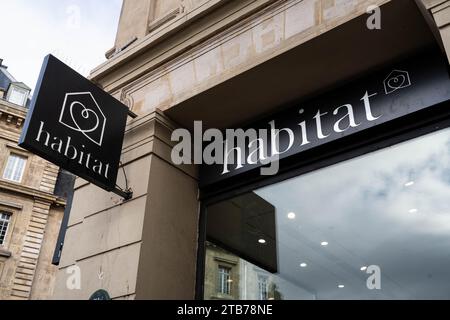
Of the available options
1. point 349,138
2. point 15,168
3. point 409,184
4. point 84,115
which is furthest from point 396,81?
point 15,168

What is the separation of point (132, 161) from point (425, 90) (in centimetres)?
375

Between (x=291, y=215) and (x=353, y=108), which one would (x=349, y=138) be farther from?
(x=291, y=215)

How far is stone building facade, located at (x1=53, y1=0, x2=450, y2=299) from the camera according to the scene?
5059mm

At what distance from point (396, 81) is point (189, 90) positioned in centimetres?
265

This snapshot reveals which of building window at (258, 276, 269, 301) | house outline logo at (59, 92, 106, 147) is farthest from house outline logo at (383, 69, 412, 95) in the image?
house outline logo at (59, 92, 106, 147)

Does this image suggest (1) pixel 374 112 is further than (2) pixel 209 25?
No

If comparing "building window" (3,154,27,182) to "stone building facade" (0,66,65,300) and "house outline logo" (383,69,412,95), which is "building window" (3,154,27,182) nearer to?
"stone building facade" (0,66,65,300)

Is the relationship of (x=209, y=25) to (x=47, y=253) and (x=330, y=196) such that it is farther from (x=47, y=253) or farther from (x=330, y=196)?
(x=47, y=253)

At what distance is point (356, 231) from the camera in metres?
4.96

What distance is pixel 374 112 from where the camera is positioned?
5082 millimetres

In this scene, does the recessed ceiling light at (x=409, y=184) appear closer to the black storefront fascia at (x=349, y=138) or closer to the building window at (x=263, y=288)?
the black storefront fascia at (x=349, y=138)

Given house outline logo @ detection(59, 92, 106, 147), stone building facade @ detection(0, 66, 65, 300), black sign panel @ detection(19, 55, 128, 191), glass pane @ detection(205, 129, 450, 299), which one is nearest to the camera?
glass pane @ detection(205, 129, 450, 299)

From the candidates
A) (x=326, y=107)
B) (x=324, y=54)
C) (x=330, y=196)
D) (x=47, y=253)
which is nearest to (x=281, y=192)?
(x=330, y=196)

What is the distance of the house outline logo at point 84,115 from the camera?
5332 millimetres
